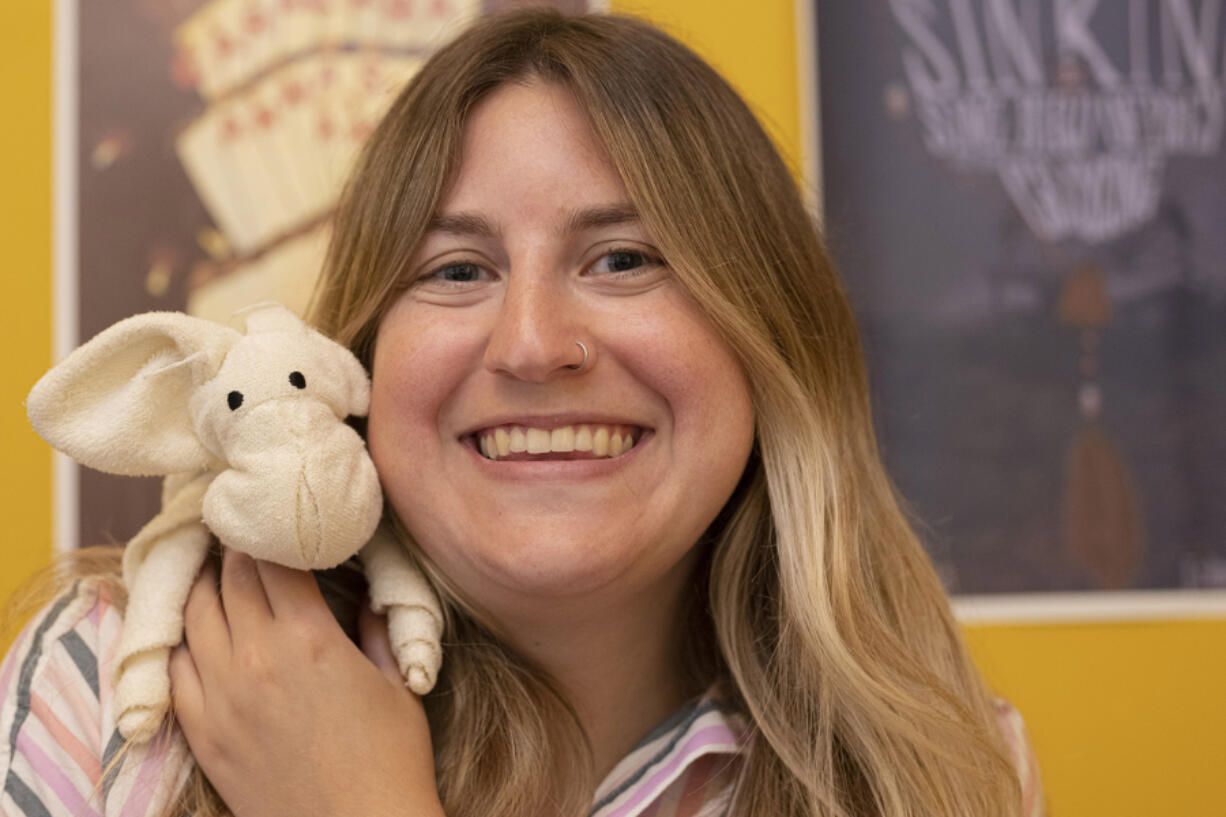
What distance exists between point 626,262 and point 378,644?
42 centimetres

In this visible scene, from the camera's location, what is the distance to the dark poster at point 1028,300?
1586mm

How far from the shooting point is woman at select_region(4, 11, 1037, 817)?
2.90ft

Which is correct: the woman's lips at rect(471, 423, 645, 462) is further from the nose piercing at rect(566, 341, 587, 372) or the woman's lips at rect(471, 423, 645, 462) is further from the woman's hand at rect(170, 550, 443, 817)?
the woman's hand at rect(170, 550, 443, 817)

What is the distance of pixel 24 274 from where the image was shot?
1.44m

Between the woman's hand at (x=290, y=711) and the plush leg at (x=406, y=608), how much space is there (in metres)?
0.03

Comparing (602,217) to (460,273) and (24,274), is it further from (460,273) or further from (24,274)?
(24,274)

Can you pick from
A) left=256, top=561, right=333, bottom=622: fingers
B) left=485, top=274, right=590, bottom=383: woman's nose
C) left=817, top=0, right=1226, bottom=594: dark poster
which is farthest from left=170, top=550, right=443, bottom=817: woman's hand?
left=817, top=0, right=1226, bottom=594: dark poster

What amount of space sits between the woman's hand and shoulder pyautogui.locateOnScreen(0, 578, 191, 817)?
0.13 feet

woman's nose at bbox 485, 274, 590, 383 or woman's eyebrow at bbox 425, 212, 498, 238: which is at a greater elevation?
woman's eyebrow at bbox 425, 212, 498, 238

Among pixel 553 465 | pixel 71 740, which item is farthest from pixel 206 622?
pixel 553 465

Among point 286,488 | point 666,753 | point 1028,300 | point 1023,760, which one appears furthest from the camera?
point 1028,300

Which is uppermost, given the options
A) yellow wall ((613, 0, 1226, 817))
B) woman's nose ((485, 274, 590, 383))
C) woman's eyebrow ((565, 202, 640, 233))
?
woman's eyebrow ((565, 202, 640, 233))

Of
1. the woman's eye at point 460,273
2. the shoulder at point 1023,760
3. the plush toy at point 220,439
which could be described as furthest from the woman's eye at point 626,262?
the shoulder at point 1023,760

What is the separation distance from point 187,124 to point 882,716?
119 cm
